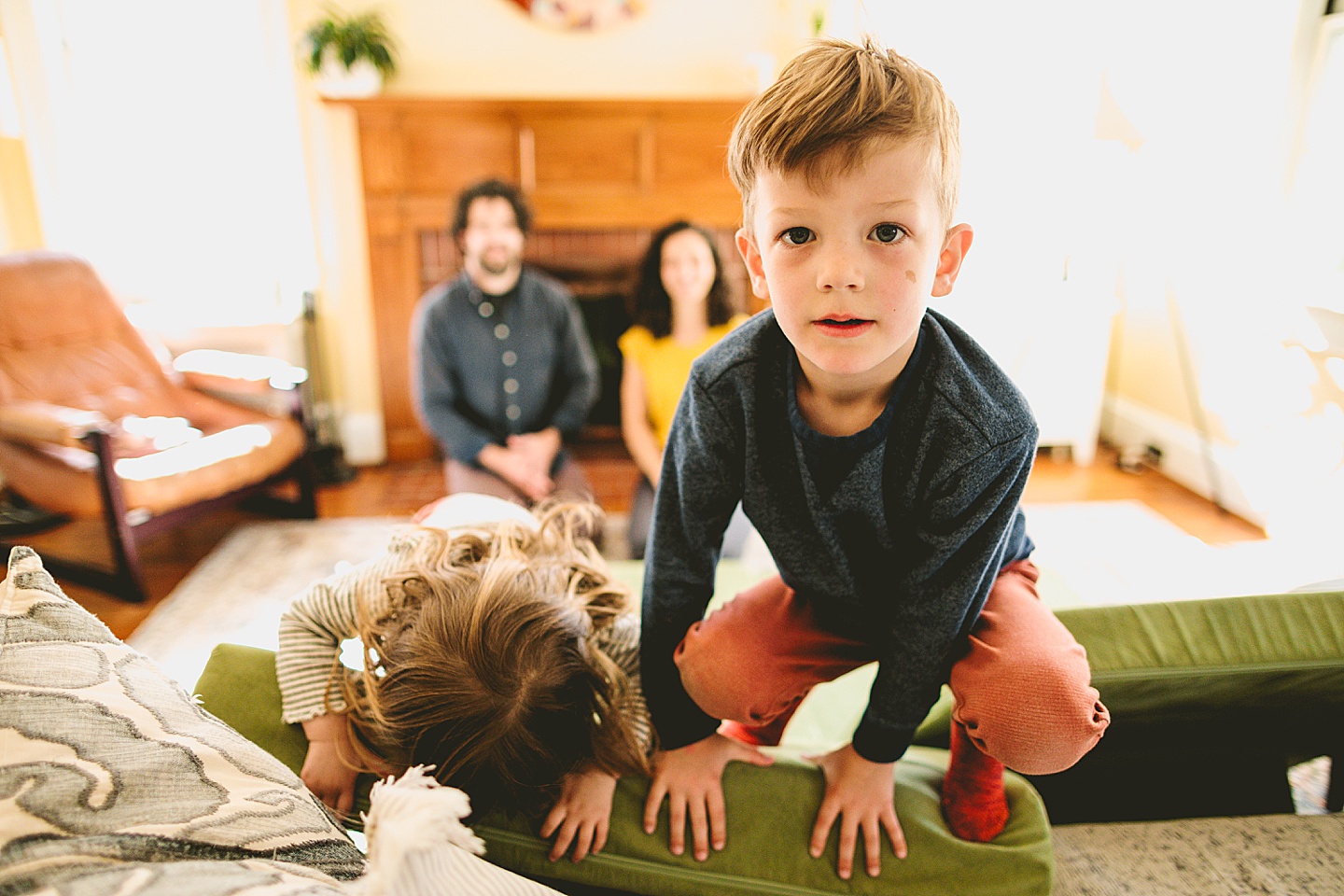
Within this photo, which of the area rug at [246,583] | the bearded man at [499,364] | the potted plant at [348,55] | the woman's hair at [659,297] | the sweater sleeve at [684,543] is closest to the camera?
the sweater sleeve at [684,543]

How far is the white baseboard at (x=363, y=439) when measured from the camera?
11.3ft

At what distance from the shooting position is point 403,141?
10.1 ft

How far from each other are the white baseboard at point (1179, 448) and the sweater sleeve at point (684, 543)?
7.99 feet

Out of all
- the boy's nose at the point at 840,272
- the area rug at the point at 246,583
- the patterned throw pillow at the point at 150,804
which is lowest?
the area rug at the point at 246,583

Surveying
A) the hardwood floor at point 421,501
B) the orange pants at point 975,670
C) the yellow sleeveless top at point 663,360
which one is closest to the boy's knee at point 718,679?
the orange pants at point 975,670

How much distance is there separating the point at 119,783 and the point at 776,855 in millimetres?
625

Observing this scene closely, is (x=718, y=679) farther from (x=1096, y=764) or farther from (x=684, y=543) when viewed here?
(x=1096, y=764)

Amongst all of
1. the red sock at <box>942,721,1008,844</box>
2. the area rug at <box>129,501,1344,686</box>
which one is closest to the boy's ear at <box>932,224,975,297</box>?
the red sock at <box>942,721,1008,844</box>

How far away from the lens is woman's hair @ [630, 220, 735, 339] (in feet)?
7.11

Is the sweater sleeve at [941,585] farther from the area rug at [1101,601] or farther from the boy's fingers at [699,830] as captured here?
the area rug at [1101,601]

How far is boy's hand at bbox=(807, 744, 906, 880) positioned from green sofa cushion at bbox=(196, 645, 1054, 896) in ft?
0.04

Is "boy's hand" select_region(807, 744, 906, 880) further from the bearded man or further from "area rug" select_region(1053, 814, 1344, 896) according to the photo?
the bearded man

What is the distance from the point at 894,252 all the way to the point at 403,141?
277cm

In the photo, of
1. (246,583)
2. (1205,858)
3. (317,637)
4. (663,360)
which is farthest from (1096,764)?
(246,583)
